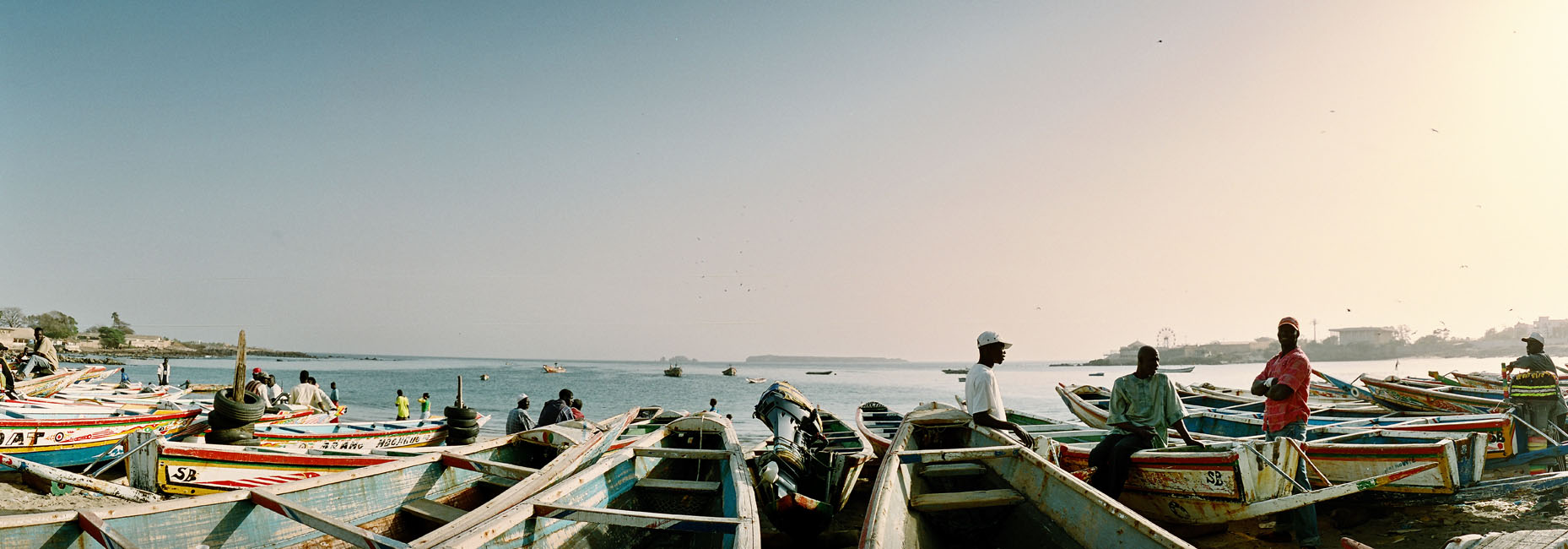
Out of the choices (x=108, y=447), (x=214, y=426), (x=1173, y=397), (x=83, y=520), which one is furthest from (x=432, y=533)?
(x=108, y=447)

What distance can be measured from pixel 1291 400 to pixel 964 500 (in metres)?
3.62

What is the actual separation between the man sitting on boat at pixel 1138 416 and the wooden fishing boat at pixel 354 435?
1059 centimetres

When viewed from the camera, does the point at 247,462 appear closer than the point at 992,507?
No

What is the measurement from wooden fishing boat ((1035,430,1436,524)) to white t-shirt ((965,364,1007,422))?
4.38 ft

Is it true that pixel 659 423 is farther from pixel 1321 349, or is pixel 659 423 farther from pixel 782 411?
pixel 1321 349

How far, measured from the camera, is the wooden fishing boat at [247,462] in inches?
293

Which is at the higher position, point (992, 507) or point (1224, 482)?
point (1224, 482)

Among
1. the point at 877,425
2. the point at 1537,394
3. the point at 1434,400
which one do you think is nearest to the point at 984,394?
the point at 877,425

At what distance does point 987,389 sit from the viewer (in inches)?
273

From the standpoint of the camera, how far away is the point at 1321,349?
134625mm

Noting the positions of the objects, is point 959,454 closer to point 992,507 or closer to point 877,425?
point 992,507

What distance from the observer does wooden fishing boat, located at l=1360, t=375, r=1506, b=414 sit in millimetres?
12641

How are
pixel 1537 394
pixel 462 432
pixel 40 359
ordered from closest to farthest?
pixel 1537 394, pixel 462 432, pixel 40 359

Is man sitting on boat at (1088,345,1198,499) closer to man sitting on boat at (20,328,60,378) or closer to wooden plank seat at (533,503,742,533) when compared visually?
wooden plank seat at (533,503,742,533)
